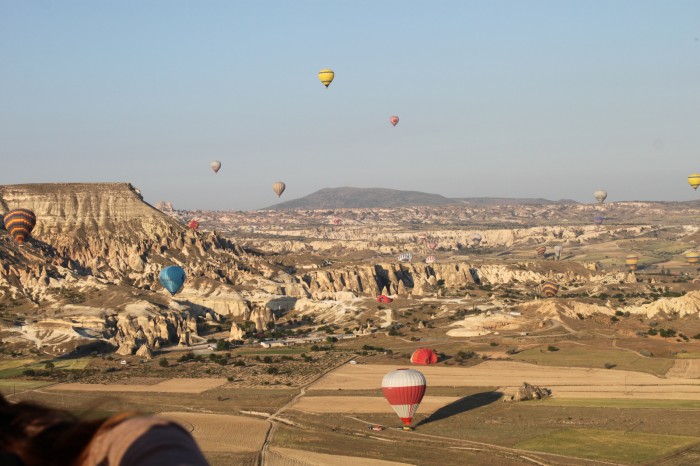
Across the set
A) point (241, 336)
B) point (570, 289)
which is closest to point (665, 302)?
point (570, 289)

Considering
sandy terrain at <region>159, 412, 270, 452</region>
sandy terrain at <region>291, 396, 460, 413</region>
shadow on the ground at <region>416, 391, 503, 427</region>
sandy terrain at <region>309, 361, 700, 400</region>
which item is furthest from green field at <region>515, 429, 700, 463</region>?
sandy terrain at <region>159, 412, 270, 452</region>

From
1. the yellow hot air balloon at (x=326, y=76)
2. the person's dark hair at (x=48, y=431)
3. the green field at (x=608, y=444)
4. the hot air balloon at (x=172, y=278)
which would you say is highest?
the yellow hot air balloon at (x=326, y=76)

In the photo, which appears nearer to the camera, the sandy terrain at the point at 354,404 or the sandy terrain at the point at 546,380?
the sandy terrain at the point at 354,404

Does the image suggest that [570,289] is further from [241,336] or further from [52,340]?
[52,340]

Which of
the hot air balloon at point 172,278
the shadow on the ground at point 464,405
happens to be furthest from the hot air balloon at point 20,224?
the shadow on the ground at point 464,405

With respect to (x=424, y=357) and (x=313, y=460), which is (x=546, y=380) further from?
(x=313, y=460)

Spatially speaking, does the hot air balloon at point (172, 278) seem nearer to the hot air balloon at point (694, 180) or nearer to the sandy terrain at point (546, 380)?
the sandy terrain at point (546, 380)

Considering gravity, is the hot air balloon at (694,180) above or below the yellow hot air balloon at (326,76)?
below

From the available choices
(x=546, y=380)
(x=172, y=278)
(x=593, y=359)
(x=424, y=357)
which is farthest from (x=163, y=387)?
(x=172, y=278)
